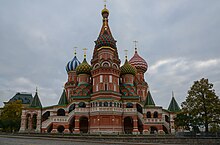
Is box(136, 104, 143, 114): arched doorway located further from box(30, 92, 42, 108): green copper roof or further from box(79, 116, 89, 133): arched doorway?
box(30, 92, 42, 108): green copper roof

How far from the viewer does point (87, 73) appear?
45.1m

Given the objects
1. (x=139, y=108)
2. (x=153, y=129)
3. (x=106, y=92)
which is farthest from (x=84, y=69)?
(x=153, y=129)

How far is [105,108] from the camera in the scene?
36.5 metres

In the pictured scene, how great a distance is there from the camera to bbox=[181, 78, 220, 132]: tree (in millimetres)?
28391

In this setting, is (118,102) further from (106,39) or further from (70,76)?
(70,76)

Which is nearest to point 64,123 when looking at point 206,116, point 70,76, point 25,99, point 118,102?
point 118,102

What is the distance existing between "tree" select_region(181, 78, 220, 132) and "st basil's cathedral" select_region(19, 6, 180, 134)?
8.49m

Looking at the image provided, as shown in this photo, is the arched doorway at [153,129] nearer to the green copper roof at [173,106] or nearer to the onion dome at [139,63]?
the green copper roof at [173,106]

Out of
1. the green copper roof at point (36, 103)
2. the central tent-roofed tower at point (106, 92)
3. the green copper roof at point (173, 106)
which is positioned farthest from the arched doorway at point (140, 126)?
the green copper roof at point (36, 103)

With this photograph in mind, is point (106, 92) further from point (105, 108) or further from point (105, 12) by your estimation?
point (105, 12)

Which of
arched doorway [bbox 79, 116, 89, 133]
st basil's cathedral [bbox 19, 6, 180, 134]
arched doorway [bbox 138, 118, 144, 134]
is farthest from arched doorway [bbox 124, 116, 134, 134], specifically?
arched doorway [bbox 79, 116, 89, 133]

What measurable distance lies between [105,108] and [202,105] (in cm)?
1567

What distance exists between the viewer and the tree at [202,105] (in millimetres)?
28391

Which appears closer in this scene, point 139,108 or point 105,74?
point 105,74
